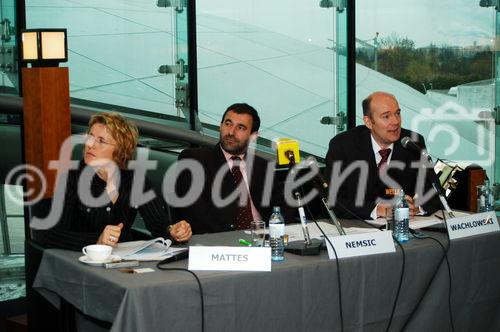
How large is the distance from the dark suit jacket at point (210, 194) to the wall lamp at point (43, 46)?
2.53 ft

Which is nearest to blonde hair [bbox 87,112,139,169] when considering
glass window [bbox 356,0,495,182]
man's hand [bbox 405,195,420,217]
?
man's hand [bbox 405,195,420,217]

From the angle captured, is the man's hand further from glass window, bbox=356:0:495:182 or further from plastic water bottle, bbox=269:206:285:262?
glass window, bbox=356:0:495:182

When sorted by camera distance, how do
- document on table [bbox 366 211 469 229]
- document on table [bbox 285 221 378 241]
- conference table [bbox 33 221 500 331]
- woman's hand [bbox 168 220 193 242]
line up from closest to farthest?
1. conference table [bbox 33 221 500 331]
2. woman's hand [bbox 168 220 193 242]
3. document on table [bbox 285 221 378 241]
4. document on table [bbox 366 211 469 229]

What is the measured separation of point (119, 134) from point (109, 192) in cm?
25

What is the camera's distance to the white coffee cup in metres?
3.13

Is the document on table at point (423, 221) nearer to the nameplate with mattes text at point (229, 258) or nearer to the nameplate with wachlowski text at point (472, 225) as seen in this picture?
the nameplate with wachlowski text at point (472, 225)

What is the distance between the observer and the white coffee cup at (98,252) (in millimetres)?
3127

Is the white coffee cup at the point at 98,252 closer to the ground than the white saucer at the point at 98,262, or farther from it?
farther from it

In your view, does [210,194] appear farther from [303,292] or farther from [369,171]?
[303,292]

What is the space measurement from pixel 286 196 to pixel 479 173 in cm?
128

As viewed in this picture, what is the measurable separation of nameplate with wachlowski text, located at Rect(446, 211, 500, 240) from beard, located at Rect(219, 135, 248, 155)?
3.69 feet

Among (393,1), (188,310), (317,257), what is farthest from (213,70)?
(188,310)

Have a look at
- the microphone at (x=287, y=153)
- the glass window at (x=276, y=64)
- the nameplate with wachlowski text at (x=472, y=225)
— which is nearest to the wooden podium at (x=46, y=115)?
the microphone at (x=287, y=153)

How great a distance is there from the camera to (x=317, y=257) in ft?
11.0
